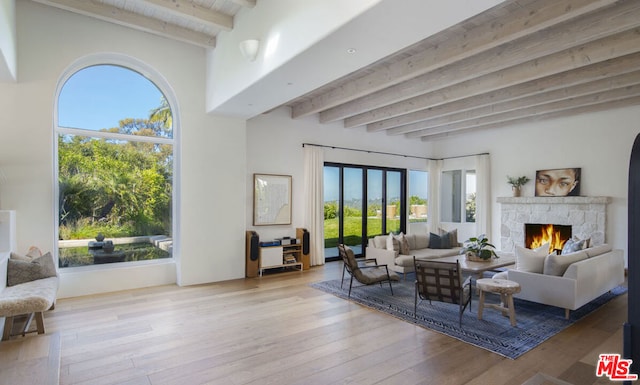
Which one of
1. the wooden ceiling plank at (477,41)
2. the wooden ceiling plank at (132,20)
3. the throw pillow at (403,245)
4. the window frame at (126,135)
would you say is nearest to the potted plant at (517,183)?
the throw pillow at (403,245)

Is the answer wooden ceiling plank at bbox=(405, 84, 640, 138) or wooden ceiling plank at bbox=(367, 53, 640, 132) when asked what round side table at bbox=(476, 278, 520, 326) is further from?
wooden ceiling plank at bbox=(405, 84, 640, 138)

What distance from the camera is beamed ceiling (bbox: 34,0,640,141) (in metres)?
3.35

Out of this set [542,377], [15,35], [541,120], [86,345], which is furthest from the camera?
[541,120]

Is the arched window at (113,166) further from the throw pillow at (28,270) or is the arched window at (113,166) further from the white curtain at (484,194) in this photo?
the white curtain at (484,194)

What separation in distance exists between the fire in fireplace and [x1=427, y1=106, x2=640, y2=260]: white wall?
72cm

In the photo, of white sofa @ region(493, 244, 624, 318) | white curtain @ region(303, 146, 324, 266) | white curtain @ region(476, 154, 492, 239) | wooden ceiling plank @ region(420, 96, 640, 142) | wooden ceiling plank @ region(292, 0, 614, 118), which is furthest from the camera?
white curtain @ region(476, 154, 492, 239)

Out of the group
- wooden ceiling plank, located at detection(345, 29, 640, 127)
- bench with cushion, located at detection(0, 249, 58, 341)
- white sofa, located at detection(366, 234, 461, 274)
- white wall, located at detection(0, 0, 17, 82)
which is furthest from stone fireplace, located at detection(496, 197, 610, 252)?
white wall, located at detection(0, 0, 17, 82)

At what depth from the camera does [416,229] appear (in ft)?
31.6

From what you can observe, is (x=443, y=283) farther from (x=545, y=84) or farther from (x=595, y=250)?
(x=545, y=84)

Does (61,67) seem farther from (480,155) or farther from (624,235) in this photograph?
(624,235)

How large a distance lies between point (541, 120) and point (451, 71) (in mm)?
4257

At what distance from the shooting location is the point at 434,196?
9844 millimetres

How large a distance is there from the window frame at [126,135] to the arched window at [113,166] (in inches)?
0.8

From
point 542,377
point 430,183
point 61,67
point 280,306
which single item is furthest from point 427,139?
point 61,67
